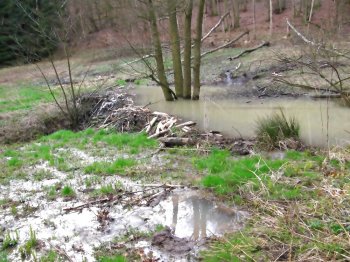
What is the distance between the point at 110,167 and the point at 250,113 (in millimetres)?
7045

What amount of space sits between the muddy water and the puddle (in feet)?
14.6

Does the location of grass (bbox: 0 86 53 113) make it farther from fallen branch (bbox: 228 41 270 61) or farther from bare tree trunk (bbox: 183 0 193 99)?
fallen branch (bbox: 228 41 270 61)

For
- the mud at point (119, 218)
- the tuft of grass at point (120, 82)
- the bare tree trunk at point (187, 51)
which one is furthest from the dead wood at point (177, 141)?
the tuft of grass at point (120, 82)

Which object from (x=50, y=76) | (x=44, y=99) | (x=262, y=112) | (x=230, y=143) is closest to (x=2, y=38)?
(x=50, y=76)

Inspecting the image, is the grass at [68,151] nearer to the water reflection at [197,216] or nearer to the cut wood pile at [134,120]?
the cut wood pile at [134,120]

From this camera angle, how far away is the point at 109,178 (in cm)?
937

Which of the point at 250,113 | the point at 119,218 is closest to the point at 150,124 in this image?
the point at 250,113

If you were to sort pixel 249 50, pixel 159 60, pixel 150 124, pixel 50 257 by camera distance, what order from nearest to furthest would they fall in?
pixel 50 257, pixel 150 124, pixel 159 60, pixel 249 50

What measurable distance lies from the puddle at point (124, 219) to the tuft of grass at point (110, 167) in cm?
86

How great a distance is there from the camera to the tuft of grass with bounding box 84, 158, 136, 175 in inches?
384

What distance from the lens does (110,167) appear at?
32.4 ft

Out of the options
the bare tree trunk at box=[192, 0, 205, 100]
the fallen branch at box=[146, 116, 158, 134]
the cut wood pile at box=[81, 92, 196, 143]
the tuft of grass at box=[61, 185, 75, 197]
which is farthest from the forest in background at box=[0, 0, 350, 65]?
the tuft of grass at box=[61, 185, 75, 197]

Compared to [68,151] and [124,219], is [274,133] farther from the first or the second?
[68,151]

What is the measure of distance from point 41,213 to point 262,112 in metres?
9.58
